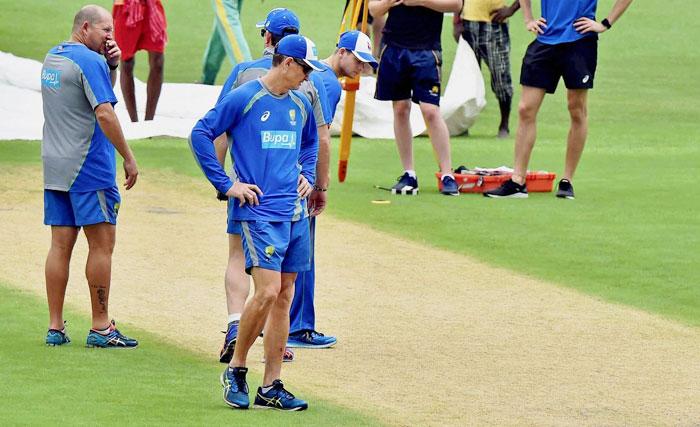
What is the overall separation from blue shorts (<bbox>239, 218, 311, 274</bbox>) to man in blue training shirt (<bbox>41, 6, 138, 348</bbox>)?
4.83 ft

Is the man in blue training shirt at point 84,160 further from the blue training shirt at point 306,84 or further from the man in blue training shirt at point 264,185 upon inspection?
the man in blue training shirt at point 264,185

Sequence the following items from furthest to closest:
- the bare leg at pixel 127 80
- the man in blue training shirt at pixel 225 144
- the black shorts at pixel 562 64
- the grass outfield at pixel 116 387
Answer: the bare leg at pixel 127 80 → the black shorts at pixel 562 64 → the man in blue training shirt at pixel 225 144 → the grass outfield at pixel 116 387

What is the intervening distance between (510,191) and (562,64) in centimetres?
131

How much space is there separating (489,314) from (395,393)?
2.17m

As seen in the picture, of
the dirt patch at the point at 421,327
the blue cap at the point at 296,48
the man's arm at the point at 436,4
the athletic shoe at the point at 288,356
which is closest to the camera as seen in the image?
the blue cap at the point at 296,48

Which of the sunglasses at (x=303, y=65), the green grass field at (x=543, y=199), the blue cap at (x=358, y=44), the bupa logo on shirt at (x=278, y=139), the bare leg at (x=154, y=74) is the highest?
the blue cap at (x=358, y=44)

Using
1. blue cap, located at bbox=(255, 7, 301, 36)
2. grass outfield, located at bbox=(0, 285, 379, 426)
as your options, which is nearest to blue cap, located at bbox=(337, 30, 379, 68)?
blue cap, located at bbox=(255, 7, 301, 36)

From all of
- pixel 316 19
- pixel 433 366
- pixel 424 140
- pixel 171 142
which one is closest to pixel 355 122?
pixel 424 140

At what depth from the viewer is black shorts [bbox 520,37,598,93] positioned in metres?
14.4

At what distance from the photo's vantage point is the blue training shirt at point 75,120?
8961 mm

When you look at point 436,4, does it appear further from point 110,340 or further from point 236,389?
point 236,389

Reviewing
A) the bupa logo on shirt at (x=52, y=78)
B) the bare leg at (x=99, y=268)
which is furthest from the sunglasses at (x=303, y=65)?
the bare leg at (x=99, y=268)

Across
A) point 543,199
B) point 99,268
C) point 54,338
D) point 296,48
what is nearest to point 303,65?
point 296,48

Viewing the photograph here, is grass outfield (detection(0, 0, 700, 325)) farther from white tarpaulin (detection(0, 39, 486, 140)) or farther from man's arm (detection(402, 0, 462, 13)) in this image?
man's arm (detection(402, 0, 462, 13))
